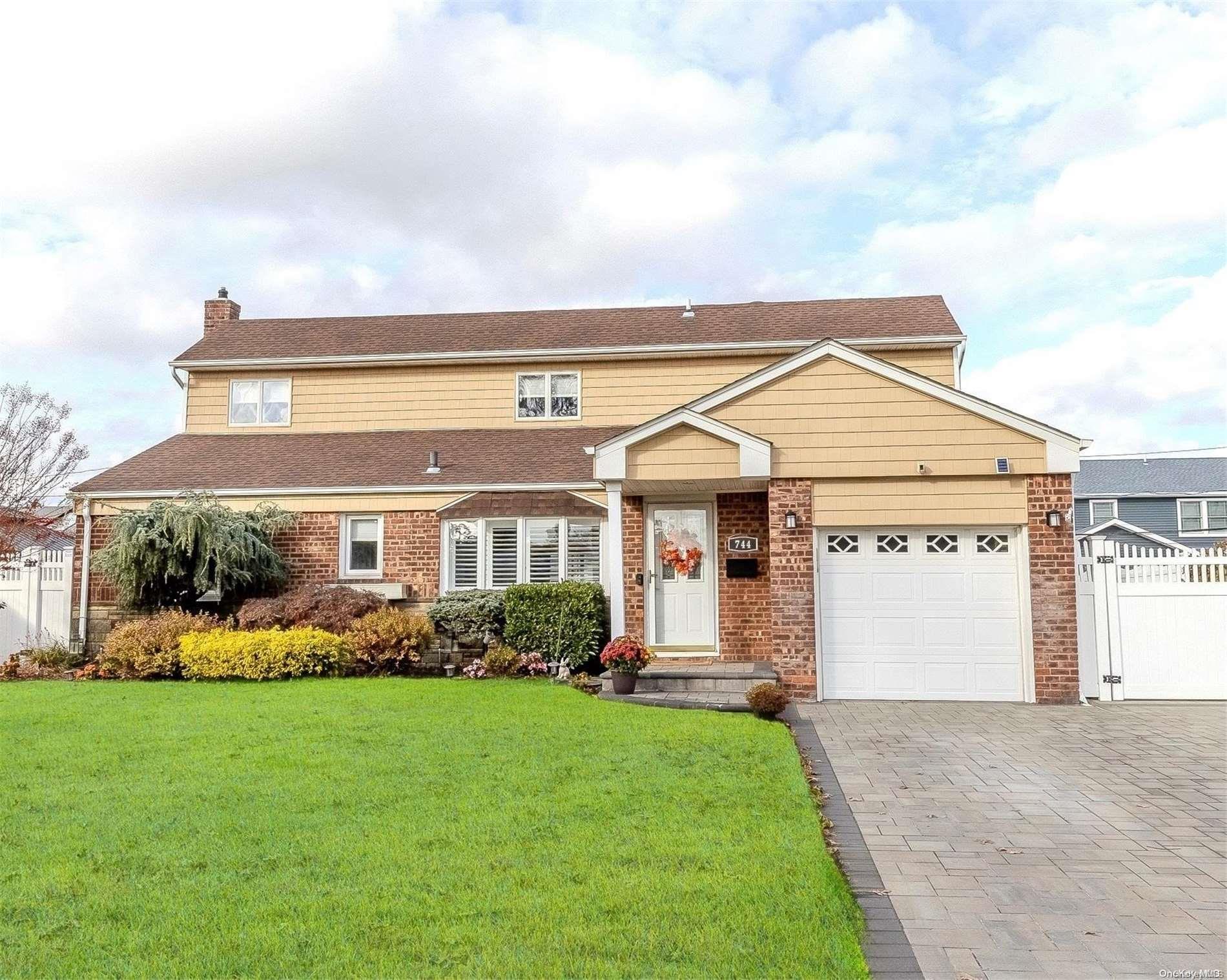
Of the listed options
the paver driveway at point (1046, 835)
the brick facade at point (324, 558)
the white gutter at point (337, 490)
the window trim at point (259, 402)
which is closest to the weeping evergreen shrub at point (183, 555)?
the brick facade at point (324, 558)

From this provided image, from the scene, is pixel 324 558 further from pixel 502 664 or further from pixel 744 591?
pixel 744 591

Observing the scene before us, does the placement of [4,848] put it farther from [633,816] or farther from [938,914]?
[938,914]

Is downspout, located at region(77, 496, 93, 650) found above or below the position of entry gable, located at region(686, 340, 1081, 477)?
below

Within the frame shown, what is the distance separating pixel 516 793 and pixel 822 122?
9443 millimetres

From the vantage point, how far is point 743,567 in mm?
13383

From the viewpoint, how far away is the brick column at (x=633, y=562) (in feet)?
43.2

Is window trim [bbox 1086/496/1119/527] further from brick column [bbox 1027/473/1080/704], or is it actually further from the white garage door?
the white garage door

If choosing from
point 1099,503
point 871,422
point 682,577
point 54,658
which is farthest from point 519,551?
point 1099,503

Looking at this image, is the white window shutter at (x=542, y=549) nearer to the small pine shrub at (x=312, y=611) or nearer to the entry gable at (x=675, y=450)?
the small pine shrub at (x=312, y=611)

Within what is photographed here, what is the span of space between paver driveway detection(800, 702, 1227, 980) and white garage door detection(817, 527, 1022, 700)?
1.32 metres

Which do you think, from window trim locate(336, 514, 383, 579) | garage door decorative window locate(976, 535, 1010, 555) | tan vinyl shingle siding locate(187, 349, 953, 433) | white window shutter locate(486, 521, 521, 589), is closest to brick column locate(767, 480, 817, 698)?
garage door decorative window locate(976, 535, 1010, 555)

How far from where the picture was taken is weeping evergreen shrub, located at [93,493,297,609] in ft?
47.6

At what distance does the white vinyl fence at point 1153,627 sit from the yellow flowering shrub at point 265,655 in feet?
35.0

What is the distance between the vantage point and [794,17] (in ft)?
33.0
